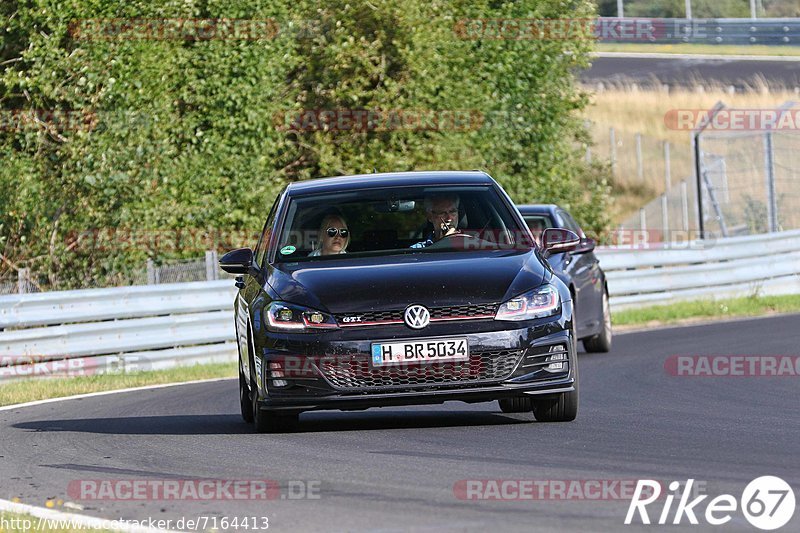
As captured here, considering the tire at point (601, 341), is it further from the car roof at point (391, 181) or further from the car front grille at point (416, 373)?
the car front grille at point (416, 373)

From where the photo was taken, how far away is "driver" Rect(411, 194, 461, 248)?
420 inches

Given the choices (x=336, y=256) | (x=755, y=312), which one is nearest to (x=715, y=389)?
(x=336, y=256)

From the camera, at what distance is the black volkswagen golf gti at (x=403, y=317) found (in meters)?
9.52

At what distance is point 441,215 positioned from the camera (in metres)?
10.7

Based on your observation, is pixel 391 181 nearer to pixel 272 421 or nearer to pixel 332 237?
pixel 332 237

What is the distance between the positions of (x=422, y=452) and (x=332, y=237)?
208cm

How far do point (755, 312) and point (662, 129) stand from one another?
28.0 m

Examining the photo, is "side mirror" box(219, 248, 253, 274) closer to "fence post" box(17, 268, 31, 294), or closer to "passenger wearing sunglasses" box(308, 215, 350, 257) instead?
"passenger wearing sunglasses" box(308, 215, 350, 257)

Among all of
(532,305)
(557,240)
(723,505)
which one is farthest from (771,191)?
(723,505)

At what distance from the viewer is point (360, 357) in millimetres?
9523

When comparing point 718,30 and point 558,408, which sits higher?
point 558,408

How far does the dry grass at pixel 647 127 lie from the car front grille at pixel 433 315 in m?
36.6

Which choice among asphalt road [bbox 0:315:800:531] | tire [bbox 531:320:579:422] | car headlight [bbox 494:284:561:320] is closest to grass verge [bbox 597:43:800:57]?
asphalt road [bbox 0:315:800:531]

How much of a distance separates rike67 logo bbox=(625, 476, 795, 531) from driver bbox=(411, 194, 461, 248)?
3.51 m
